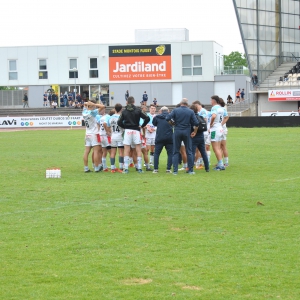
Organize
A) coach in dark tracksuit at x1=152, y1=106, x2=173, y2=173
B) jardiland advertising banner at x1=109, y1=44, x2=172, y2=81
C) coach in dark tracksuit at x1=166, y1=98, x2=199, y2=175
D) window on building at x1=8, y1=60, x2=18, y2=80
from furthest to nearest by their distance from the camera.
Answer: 1. window on building at x1=8, y1=60, x2=18, y2=80
2. jardiland advertising banner at x1=109, y1=44, x2=172, y2=81
3. coach in dark tracksuit at x1=152, y1=106, x2=173, y2=173
4. coach in dark tracksuit at x1=166, y1=98, x2=199, y2=175

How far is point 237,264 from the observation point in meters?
7.70

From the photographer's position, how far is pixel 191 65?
7181 cm

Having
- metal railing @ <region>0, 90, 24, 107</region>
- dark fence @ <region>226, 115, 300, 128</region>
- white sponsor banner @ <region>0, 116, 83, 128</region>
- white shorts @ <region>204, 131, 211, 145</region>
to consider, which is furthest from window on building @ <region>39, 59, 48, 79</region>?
white shorts @ <region>204, 131, 211, 145</region>

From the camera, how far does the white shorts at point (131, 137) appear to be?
688 inches

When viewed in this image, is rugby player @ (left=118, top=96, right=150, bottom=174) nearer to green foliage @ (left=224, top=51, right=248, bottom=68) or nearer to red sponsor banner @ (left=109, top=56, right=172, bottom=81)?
red sponsor banner @ (left=109, top=56, right=172, bottom=81)

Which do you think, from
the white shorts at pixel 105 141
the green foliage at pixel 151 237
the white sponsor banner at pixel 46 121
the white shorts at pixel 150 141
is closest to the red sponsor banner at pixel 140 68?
the white sponsor banner at pixel 46 121

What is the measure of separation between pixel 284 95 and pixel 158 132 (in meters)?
43.6

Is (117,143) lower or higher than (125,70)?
lower

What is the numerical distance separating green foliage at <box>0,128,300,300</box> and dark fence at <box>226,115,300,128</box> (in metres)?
28.9

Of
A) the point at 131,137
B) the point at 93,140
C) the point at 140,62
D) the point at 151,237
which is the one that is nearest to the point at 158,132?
the point at 131,137

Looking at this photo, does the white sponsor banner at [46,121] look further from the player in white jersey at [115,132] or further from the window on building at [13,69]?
the player in white jersey at [115,132]

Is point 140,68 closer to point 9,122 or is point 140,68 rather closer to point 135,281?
point 9,122

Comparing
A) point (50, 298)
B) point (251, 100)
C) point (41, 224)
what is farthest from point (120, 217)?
point (251, 100)

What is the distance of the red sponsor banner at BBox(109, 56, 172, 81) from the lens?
7169cm
